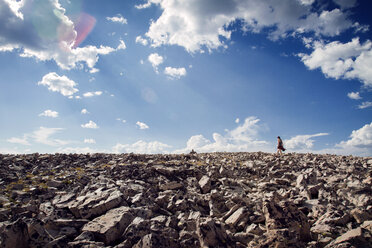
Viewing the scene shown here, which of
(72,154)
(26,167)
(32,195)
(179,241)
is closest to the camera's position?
(179,241)

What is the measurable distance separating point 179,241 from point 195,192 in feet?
17.8

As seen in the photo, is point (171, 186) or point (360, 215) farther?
point (171, 186)

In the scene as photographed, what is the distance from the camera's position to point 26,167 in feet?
61.5

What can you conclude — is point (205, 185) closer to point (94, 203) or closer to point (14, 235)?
point (94, 203)

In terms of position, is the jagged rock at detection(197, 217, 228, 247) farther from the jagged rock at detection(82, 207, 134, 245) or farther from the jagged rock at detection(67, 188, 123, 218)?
the jagged rock at detection(67, 188, 123, 218)

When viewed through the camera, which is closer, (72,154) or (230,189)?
(230,189)

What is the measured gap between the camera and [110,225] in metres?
7.72

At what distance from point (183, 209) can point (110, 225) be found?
11.3 ft

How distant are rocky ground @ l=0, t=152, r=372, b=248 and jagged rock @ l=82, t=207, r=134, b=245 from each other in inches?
1.3

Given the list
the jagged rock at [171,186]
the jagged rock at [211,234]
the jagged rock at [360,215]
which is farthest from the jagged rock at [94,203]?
the jagged rock at [360,215]

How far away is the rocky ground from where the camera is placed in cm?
689

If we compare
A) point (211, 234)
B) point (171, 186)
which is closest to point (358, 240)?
point (211, 234)

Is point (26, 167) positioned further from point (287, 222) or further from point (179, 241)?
point (287, 222)

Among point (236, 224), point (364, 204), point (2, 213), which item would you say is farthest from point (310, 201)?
point (2, 213)
